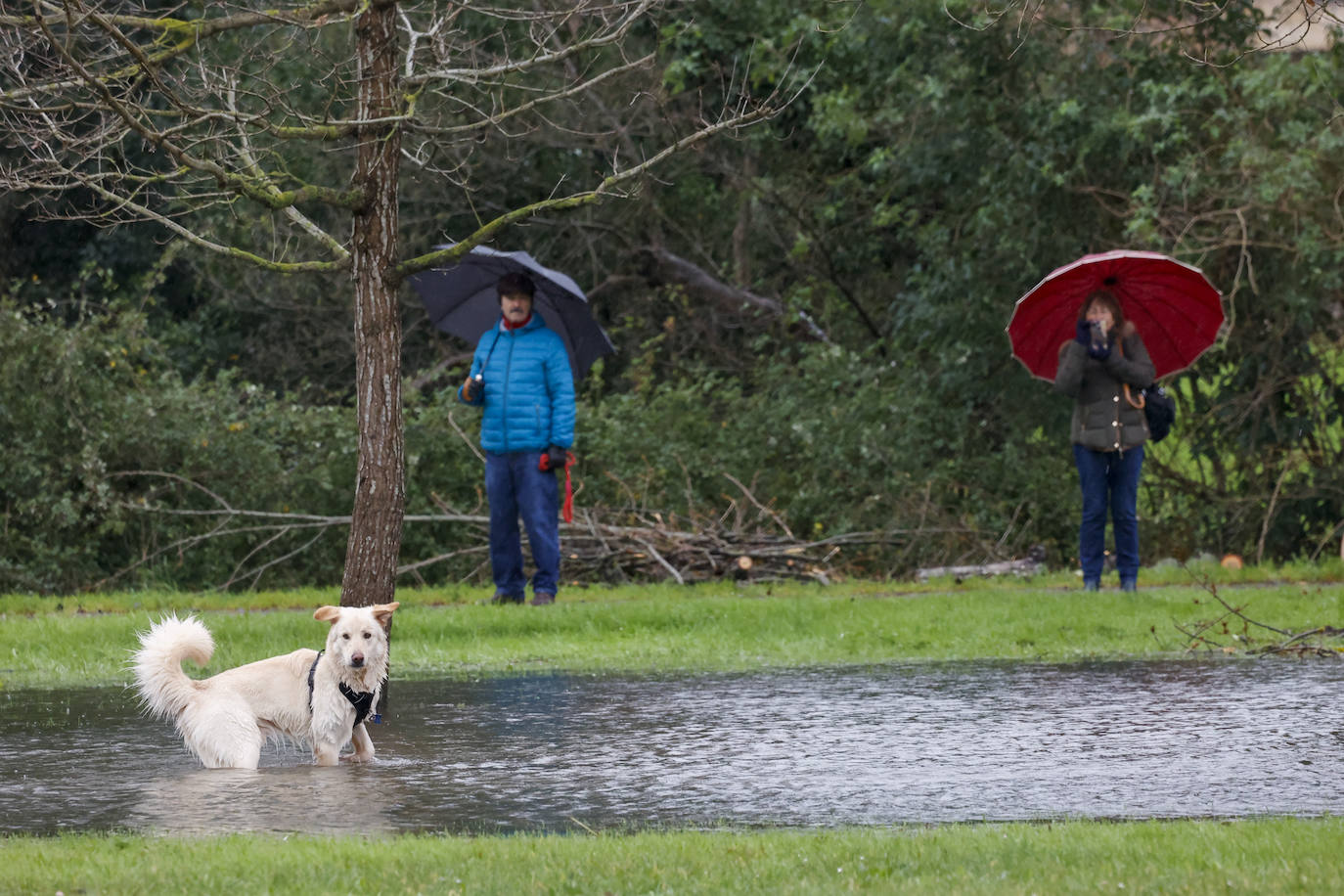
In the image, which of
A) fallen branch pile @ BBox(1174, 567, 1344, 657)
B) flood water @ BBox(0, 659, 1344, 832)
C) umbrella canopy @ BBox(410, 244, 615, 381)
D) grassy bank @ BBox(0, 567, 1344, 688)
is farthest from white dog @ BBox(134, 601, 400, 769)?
umbrella canopy @ BBox(410, 244, 615, 381)

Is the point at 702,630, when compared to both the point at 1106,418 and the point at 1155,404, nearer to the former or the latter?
the point at 1106,418

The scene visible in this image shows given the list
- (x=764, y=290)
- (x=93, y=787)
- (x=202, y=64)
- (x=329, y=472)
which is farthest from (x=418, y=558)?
(x=93, y=787)

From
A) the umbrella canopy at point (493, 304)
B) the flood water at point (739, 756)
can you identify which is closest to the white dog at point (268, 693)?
the flood water at point (739, 756)

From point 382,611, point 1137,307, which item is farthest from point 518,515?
point 382,611

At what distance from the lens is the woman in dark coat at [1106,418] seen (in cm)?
1434

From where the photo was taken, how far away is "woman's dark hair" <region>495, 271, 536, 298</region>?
1450 cm

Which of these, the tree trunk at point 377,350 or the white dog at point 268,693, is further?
the tree trunk at point 377,350

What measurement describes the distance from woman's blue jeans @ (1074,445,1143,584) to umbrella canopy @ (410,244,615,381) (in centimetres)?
419

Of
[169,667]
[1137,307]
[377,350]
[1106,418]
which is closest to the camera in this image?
[169,667]

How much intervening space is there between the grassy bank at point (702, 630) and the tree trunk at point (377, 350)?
6.08 ft

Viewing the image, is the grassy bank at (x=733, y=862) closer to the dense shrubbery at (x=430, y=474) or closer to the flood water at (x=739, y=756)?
the flood water at (x=739, y=756)

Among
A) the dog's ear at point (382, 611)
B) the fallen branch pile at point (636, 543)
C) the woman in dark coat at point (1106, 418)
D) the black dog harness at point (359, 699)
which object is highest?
the woman in dark coat at point (1106, 418)

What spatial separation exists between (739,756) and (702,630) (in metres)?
5.26

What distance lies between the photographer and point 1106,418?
1441 centimetres
